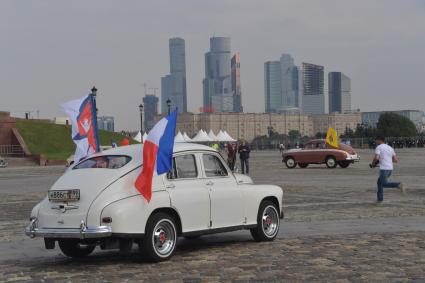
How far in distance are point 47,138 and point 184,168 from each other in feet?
224

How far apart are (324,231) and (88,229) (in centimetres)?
505

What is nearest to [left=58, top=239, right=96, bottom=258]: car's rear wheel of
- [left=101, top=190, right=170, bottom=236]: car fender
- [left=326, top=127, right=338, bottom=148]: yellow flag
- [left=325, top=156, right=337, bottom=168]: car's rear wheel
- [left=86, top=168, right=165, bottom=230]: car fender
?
[left=86, top=168, right=165, bottom=230]: car fender

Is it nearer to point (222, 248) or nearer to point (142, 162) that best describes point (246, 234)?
point (222, 248)

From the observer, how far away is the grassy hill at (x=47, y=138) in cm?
A: 7056

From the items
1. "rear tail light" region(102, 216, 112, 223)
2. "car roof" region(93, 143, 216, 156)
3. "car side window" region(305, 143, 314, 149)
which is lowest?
"rear tail light" region(102, 216, 112, 223)

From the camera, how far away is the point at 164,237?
945 centimetres

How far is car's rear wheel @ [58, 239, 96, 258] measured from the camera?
32.4ft

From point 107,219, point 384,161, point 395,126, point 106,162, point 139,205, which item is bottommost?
point 107,219

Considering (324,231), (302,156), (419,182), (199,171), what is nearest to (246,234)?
(324,231)

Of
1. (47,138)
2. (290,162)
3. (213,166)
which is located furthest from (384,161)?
(47,138)

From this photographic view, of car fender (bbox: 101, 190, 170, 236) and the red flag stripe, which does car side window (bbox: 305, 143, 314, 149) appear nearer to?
the red flag stripe

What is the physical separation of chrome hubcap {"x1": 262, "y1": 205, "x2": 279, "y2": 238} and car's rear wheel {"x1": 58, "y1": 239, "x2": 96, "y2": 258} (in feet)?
9.17

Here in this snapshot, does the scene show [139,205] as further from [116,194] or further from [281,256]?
[281,256]

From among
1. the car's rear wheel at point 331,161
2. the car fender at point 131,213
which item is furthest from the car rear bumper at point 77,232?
the car's rear wheel at point 331,161
